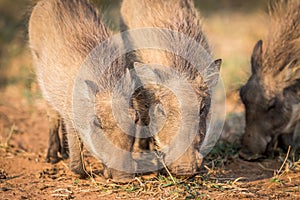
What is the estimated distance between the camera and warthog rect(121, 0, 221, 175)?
13.6 feet

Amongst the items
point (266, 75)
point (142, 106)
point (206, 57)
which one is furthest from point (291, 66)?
point (142, 106)

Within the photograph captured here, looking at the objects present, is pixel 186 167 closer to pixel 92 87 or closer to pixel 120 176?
pixel 120 176

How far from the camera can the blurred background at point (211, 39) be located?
21.2ft

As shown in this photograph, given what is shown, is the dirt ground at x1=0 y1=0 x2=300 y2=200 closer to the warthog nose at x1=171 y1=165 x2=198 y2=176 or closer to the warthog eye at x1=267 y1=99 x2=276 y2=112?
the warthog nose at x1=171 y1=165 x2=198 y2=176

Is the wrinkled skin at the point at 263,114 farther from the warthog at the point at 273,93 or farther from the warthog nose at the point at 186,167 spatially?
the warthog nose at the point at 186,167

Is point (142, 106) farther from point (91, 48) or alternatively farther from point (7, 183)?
point (7, 183)

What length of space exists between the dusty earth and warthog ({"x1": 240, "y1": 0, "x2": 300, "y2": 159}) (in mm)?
242

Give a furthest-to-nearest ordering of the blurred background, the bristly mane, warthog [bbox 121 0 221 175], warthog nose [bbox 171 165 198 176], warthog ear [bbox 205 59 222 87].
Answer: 1. the blurred background
2. the bristly mane
3. warthog ear [bbox 205 59 222 87]
4. warthog [bbox 121 0 221 175]
5. warthog nose [bbox 171 165 198 176]

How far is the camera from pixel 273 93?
5320 mm

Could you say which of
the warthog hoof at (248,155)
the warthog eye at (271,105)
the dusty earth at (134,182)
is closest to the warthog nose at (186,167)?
the dusty earth at (134,182)

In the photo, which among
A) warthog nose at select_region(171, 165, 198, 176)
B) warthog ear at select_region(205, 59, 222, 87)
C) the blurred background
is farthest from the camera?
the blurred background

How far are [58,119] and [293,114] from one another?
2438 millimetres

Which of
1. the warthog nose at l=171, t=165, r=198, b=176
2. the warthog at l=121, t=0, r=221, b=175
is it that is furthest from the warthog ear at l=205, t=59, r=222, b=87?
the warthog nose at l=171, t=165, r=198, b=176

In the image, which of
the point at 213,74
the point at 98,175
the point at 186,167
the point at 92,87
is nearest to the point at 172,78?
the point at 213,74
